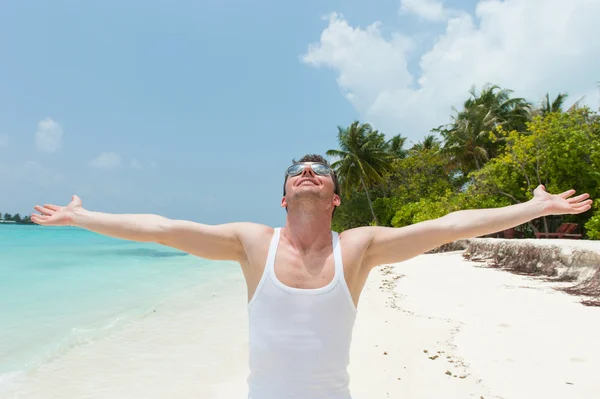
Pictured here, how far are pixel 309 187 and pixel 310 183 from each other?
0.14ft

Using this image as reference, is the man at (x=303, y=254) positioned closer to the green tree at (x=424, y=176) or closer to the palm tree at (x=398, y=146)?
the green tree at (x=424, y=176)

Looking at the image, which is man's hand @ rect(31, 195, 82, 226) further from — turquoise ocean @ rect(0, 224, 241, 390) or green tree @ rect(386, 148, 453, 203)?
green tree @ rect(386, 148, 453, 203)

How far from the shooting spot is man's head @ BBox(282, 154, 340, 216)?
181 centimetres

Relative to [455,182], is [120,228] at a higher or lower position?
lower

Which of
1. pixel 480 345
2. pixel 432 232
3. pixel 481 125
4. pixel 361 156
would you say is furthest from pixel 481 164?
pixel 432 232

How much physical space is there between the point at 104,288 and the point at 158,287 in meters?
1.82

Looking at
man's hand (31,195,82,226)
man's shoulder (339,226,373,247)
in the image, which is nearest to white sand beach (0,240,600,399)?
man's shoulder (339,226,373,247)

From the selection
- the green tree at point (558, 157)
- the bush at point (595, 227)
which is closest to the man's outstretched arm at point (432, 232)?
the bush at point (595, 227)

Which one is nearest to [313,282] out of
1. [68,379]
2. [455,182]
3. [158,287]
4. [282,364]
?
[282,364]

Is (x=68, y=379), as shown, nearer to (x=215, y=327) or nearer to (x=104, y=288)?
(x=215, y=327)

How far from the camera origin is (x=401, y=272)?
13016 mm

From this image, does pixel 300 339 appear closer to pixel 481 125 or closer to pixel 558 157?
pixel 558 157

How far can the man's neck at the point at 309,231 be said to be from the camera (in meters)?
1.77

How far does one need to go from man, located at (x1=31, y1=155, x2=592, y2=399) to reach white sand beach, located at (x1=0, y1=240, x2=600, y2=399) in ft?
8.22
